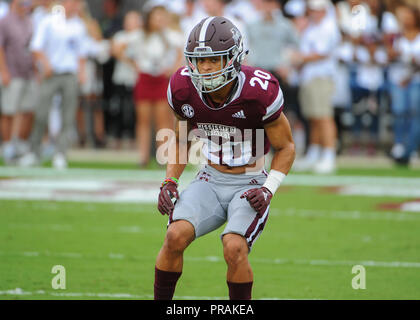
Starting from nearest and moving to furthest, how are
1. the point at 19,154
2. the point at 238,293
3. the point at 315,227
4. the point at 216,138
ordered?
the point at 238,293 < the point at 216,138 < the point at 315,227 < the point at 19,154

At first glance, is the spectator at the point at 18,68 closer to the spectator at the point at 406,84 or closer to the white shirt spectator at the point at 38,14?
the white shirt spectator at the point at 38,14

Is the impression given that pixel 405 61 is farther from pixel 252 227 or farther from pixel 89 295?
pixel 252 227

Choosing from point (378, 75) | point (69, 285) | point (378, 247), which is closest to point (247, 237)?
point (69, 285)

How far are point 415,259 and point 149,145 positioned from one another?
7272mm

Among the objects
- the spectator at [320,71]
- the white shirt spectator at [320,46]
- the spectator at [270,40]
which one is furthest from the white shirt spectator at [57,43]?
the white shirt spectator at [320,46]

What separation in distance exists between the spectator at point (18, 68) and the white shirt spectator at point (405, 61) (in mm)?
5742

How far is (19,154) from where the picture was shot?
13.1 m

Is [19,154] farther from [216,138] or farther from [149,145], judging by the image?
[216,138]

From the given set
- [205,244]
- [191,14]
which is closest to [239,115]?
[205,244]

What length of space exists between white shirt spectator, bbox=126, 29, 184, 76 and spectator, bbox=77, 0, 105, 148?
10.3ft

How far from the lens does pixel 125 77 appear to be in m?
15.5

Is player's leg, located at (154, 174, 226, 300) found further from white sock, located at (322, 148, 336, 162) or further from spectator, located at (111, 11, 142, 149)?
spectator, located at (111, 11, 142, 149)

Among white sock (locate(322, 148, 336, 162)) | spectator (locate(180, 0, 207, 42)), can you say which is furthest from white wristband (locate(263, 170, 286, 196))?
spectator (locate(180, 0, 207, 42))
